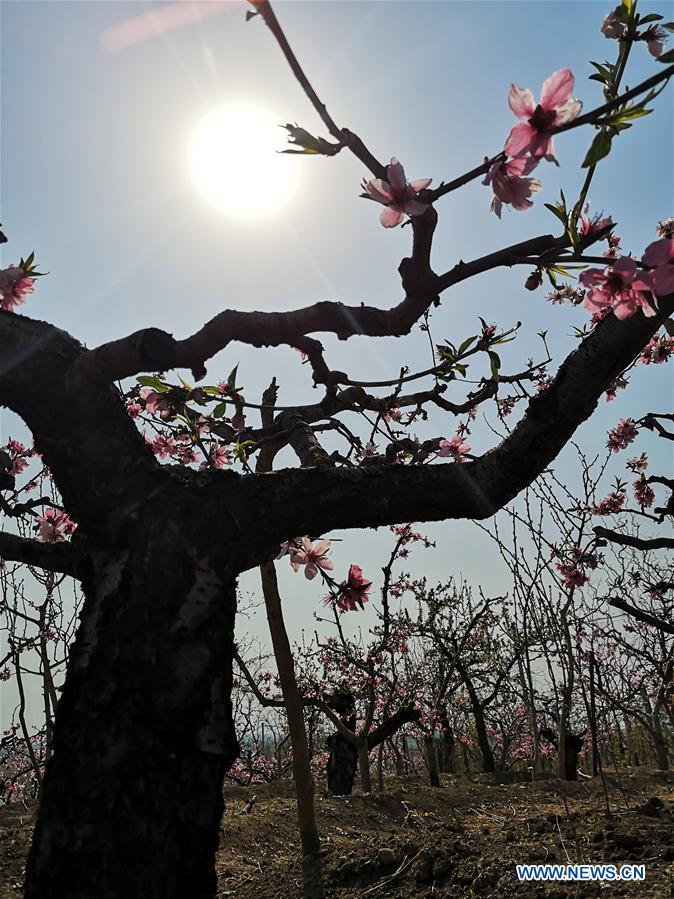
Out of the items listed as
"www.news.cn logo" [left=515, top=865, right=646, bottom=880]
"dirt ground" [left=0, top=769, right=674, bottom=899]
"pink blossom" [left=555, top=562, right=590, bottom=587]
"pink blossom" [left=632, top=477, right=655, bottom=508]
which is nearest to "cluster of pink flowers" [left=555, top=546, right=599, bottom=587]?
"pink blossom" [left=555, top=562, right=590, bottom=587]

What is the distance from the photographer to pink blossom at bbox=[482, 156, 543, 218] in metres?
1.28

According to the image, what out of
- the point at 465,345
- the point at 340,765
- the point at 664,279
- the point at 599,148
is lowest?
the point at 340,765

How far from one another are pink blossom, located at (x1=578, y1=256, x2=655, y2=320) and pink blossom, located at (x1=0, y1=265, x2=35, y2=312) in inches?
75.9

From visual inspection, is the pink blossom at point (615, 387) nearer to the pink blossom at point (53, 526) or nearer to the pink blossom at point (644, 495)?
the pink blossom at point (644, 495)

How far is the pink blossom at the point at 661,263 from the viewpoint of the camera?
1.11 meters

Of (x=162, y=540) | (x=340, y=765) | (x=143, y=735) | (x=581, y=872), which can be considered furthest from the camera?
(x=340, y=765)

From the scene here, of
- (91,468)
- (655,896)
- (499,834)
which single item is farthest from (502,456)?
(499,834)

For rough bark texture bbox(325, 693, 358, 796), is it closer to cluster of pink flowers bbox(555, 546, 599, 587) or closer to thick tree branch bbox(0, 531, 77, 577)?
cluster of pink flowers bbox(555, 546, 599, 587)

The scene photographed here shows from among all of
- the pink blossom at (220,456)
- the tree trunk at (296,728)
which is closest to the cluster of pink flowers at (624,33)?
the pink blossom at (220,456)

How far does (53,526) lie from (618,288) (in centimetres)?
Answer: 289

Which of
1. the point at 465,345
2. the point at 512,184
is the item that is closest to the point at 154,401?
the point at 465,345

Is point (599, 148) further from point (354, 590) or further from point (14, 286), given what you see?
point (14, 286)

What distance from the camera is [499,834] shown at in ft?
10.3

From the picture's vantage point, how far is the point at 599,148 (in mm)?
1043
